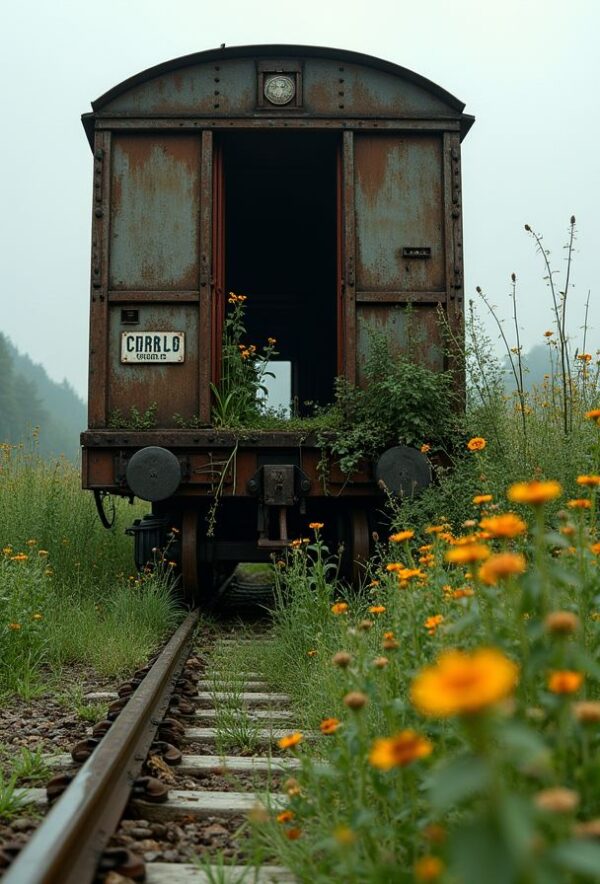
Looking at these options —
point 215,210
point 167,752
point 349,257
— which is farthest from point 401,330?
point 167,752

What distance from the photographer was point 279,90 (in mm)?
6012

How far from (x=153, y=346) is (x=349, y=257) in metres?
1.60

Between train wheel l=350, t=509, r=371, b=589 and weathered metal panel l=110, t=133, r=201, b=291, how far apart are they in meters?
2.10

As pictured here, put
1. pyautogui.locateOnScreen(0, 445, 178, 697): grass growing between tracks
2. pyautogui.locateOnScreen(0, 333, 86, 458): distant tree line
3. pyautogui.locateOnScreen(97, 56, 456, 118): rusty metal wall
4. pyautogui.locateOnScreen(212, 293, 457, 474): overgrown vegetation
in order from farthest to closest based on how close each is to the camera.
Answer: pyautogui.locateOnScreen(0, 333, 86, 458): distant tree line
pyautogui.locateOnScreen(97, 56, 456, 118): rusty metal wall
pyautogui.locateOnScreen(212, 293, 457, 474): overgrown vegetation
pyautogui.locateOnScreen(0, 445, 178, 697): grass growing between tracks

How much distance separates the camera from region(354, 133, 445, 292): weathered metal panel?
6.00m

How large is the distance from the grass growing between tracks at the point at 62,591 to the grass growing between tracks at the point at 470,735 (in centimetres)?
145

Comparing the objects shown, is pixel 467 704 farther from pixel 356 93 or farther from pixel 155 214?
pixel 356 93

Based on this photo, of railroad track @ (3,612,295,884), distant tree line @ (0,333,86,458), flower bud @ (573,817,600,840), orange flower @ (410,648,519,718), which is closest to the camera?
orange flower @ (410,648,519,718)

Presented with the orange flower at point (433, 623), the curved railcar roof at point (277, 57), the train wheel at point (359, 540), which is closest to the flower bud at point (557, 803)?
the orange flower at point (433, 623)

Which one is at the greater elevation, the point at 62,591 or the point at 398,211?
the point at 398,211

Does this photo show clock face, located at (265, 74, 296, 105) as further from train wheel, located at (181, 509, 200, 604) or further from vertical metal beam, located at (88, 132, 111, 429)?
train wheel, located at (181, 509, 200, 604)

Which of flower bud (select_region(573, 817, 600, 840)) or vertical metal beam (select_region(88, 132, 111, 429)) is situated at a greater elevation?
vertical metal beam (select_region(88, 132, 111, 429))

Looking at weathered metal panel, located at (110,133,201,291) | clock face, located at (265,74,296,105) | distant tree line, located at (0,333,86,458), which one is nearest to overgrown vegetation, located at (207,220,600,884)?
weathered metal panel, located at (110,133,201,291)

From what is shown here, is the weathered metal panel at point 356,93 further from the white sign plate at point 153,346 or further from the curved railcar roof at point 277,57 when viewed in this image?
the white sign plate at point 153,346
